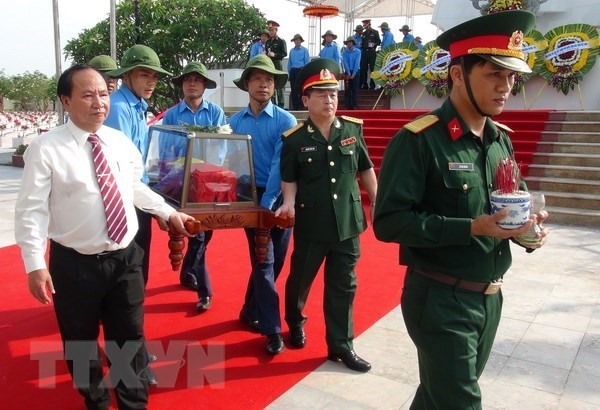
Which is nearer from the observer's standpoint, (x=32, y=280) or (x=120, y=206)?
(x=32, y=280)

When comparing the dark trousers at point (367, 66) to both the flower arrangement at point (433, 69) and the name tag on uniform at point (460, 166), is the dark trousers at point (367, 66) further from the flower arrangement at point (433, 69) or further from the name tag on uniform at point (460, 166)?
the name tag on uniform at point (460, 166)

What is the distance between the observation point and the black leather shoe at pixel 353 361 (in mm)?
3135

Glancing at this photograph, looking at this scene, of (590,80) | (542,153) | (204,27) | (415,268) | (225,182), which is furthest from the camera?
(204,27)

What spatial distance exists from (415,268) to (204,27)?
24.1 m

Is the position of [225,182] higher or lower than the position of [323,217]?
higher

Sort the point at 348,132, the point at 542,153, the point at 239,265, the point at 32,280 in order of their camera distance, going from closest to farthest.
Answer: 1. the point at 32,280
2. the point at 348,132
3. the point at 239,265
4. the point at 542,153

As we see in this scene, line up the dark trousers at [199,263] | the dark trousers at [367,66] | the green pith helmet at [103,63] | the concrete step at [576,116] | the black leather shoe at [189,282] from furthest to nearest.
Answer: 1. the dark trousers at [367,66]
2. the concrete step at [576,116]
3. the black leather shoe at [189,282]
4. the green pith helmet at [103,63]
5. the dark trousers at [199,263]

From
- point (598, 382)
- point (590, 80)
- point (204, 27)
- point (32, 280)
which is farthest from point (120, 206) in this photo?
point (204, 27)

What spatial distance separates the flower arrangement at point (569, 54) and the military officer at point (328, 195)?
31.5 ft

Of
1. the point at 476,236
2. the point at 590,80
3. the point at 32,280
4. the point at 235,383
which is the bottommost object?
the point at 235,383

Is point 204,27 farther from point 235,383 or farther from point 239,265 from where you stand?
point 235,383

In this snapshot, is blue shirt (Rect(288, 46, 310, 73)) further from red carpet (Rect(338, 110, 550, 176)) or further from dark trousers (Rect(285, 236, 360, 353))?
dark trousers (Rect(285, 236, 360, 353))

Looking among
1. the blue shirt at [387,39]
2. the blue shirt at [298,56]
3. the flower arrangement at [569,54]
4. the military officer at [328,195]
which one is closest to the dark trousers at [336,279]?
the military officer at [328,195]

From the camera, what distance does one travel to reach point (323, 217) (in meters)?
3.15
